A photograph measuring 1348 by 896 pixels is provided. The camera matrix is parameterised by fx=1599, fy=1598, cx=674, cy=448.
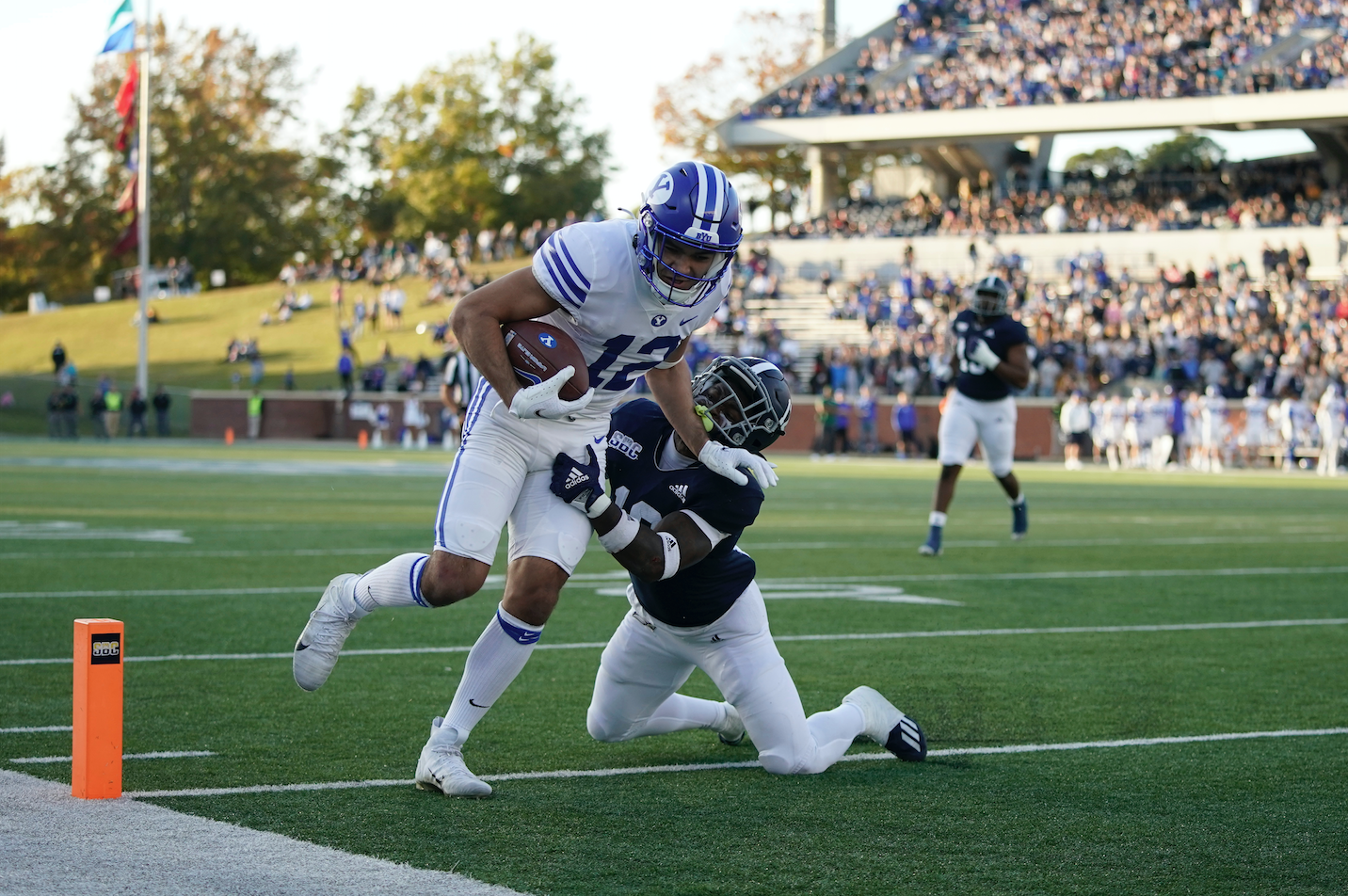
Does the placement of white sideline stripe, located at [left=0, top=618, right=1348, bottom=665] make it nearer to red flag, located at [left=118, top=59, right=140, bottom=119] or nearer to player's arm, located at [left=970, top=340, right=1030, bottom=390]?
player's arm, located at [left=970, top=340, right=1030, bottom=390]

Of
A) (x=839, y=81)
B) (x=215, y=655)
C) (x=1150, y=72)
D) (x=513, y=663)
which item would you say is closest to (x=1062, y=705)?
(x=513, y=663)

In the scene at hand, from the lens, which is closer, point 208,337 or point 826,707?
point 826,707

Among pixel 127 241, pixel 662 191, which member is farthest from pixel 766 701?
pixel 127 241

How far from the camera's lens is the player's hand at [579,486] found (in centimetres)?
433

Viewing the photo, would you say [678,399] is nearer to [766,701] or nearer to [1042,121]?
[766,701]

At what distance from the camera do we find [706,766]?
191 inches

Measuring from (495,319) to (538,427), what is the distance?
13.1 inches

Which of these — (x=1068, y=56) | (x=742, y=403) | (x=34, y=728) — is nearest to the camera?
(x=742, y=403)

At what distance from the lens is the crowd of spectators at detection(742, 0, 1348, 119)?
39.2 m

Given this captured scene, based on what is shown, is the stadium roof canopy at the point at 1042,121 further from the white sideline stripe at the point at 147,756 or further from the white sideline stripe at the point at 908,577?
the white sideline stripe at the point at 147,756

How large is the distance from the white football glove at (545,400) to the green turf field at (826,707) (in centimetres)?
103

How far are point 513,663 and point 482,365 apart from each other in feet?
2.78

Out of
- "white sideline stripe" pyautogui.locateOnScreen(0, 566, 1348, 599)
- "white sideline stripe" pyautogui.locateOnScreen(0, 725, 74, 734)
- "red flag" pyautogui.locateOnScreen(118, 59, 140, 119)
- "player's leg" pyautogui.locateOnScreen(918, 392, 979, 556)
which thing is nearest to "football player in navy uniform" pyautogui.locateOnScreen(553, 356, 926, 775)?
"white sideline stripe" pyautogui.locateOnScreen(0, 725, 74, 734)

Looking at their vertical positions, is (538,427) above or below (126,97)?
below
